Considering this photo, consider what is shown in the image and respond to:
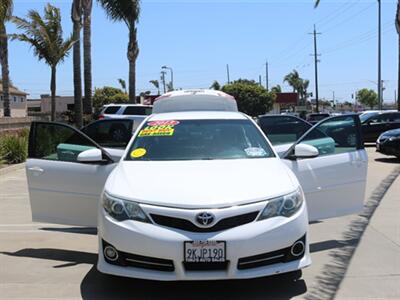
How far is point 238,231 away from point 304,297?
3.18 feet

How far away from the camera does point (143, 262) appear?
4.61 m

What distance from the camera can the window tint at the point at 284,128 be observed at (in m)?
10.7

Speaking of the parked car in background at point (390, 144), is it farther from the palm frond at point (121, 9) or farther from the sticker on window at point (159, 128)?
the palm frond at point (121, 9)

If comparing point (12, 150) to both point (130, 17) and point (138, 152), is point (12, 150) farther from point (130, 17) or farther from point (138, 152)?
point (130, 17)

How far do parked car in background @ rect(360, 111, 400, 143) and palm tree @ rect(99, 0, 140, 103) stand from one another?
15.8 m

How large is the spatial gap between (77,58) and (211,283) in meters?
21.0

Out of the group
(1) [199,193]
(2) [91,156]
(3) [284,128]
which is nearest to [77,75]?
(3) [284,128]

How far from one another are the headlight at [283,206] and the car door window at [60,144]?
2725 millimetres

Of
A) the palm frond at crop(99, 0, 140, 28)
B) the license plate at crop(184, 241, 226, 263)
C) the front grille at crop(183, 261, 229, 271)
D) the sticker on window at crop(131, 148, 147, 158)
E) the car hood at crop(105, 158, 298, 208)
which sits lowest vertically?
the front grille at crop(183, 261, 229, 271)

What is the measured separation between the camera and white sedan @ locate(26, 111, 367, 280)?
14.8 feet

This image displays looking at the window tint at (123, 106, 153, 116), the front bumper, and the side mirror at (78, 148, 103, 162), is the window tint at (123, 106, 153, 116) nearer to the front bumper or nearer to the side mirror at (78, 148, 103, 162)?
the side mirror at (78, 148, 103, 162)

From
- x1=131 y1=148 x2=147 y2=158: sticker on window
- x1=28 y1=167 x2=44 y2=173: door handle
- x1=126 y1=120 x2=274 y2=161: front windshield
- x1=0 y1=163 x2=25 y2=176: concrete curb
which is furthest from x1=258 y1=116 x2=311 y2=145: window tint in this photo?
x1=0 y1=163 x2=25 y2=176: concrete curb

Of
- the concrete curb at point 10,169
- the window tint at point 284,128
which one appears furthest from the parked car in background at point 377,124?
the concrete curb at point 10,169

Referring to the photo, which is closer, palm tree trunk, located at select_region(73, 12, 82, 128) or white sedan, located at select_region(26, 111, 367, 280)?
white sedan, located at select_region(26, 111, 367, 280)
